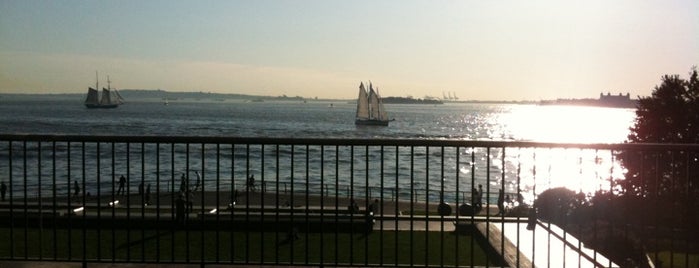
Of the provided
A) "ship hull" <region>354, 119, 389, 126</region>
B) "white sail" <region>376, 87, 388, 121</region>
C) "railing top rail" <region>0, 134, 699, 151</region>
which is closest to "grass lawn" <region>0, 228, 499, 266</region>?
"railing top rail" <region>0, 134, 699, 151</region>

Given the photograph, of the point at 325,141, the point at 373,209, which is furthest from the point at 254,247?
the point at 325,141

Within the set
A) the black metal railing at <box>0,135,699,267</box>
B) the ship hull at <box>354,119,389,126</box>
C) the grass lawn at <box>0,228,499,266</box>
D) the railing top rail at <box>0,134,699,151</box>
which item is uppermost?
the railing top rail at <box>0,134,699,151</box>

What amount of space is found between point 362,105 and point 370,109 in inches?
118

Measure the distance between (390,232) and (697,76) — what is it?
25.8 m

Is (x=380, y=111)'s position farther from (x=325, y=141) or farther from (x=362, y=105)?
(x=325, y=141)

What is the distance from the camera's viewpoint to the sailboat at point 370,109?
14712 centimetres

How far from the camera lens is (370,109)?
500ft

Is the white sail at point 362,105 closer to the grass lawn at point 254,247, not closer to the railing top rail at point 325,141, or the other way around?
the grass lawn at point 254,247

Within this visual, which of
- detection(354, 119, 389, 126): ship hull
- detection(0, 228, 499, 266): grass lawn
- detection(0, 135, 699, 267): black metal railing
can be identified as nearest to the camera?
detection(0, 135, 699, 267): black metal railing

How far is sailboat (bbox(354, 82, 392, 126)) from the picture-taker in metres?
147

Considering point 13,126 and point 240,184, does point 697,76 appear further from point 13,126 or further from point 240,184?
Answer: point 13,126

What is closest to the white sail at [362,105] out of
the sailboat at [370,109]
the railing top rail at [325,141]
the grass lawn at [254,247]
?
the sailboat at [370,109]

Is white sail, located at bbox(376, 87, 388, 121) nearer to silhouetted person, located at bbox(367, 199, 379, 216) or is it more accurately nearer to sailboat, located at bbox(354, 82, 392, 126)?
sailboat, located at bbox(354, 82, 392, 126)

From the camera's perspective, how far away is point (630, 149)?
6.23 meters
